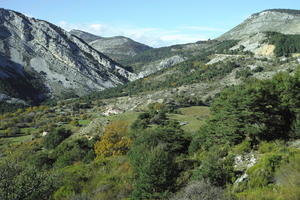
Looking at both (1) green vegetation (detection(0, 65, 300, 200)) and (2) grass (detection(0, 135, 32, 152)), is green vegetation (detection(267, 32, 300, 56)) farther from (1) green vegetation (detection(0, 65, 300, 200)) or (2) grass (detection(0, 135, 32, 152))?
(2) grass (detection(0, 135, 32, 152))

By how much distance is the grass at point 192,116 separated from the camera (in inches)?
1848

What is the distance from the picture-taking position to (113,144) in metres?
45.8

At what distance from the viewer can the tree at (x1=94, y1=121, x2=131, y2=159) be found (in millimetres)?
43781

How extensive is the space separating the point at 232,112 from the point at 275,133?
154 inches

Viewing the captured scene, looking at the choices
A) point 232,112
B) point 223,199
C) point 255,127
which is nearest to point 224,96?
→ point 232,112

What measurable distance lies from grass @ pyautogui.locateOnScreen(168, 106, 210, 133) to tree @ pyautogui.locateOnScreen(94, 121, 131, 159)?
10.6 meters

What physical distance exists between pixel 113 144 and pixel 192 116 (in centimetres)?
2134

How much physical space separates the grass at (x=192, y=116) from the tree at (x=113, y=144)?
1056 cm

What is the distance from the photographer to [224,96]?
29.9 meters

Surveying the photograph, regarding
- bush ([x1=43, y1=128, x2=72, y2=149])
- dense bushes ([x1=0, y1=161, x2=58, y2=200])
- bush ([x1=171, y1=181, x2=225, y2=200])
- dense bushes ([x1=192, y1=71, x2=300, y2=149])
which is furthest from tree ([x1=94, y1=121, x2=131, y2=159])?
bush ([x1=171, y1=181, x2=225, y2=200])

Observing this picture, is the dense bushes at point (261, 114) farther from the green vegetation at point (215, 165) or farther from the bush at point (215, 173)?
the bush at point (215, 173)

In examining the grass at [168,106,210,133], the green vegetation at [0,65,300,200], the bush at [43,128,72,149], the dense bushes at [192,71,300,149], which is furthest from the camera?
the bush at [43,128,72,149]

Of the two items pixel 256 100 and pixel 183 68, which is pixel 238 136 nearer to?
pixel 256 100

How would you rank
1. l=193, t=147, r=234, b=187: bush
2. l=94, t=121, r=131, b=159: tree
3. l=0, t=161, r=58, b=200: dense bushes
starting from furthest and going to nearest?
l=94, t=121, r=131, b=159: tree, l=193, t=147, r=234, b=187: bush, l=0, t=161, r=58, b=200: dense bushes
